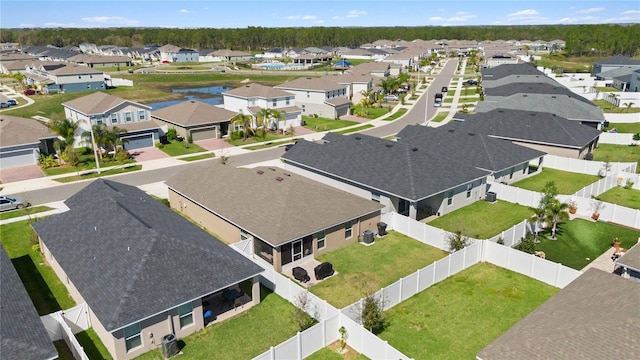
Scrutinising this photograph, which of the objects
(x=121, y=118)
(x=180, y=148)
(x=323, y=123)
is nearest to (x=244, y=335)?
(x=180, y=148)

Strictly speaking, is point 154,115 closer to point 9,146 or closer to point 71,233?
point 9,146

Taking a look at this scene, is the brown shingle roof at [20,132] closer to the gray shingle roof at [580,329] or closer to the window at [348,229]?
the window at [348,229]

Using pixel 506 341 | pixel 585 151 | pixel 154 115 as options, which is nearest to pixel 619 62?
pixel 585 151

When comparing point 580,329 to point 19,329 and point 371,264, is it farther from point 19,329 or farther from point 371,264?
point 19,329

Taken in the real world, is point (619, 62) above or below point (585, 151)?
above

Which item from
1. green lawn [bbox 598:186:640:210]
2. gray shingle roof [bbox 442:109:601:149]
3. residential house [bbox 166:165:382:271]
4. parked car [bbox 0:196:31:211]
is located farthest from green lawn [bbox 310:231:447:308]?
parked car [bbox 0:196:31:211]
